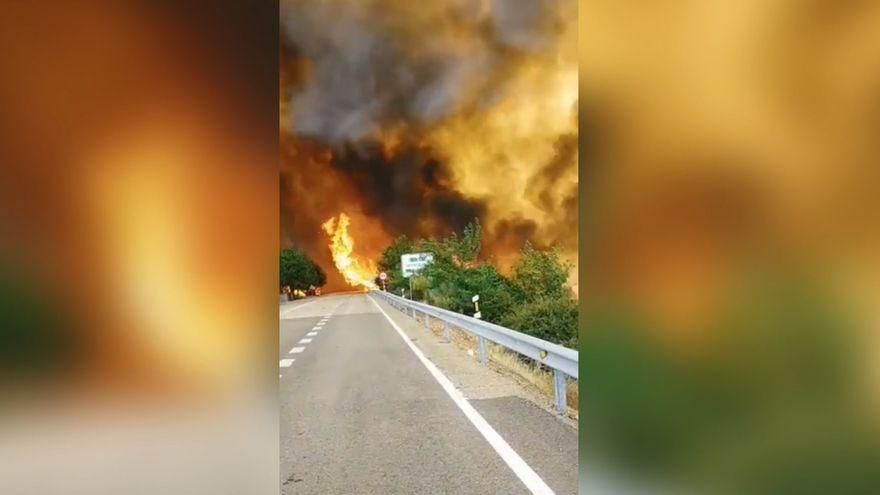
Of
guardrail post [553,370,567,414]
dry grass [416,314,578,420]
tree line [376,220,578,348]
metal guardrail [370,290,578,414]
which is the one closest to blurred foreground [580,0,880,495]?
metal guardrail [370,290,578,414]

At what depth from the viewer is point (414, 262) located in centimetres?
3100

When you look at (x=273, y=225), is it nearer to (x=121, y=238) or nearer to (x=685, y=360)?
(x=121, y=238)

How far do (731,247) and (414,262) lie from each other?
29781mm

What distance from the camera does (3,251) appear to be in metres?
1.13

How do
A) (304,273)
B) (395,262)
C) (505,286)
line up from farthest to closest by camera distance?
(304,273) < (395,262) < (505,286)

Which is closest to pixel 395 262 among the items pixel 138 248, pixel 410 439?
pixel 410 439

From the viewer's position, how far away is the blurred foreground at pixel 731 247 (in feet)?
3.84

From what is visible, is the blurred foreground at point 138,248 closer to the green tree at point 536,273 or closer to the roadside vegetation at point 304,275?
the green tree at point 536,273

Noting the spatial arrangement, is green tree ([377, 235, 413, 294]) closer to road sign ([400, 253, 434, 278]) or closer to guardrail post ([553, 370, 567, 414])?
road sign ([400, 253, 434, 278])

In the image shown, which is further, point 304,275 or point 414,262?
point 304,275

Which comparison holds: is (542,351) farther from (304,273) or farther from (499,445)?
(304,273)

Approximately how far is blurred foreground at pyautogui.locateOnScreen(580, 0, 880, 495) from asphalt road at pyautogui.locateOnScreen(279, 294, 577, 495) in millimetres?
2155

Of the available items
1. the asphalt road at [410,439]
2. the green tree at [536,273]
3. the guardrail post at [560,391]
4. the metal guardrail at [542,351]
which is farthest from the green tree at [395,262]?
the guardrail post at [560,391]

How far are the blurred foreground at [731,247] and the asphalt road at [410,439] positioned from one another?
7.07 ft
